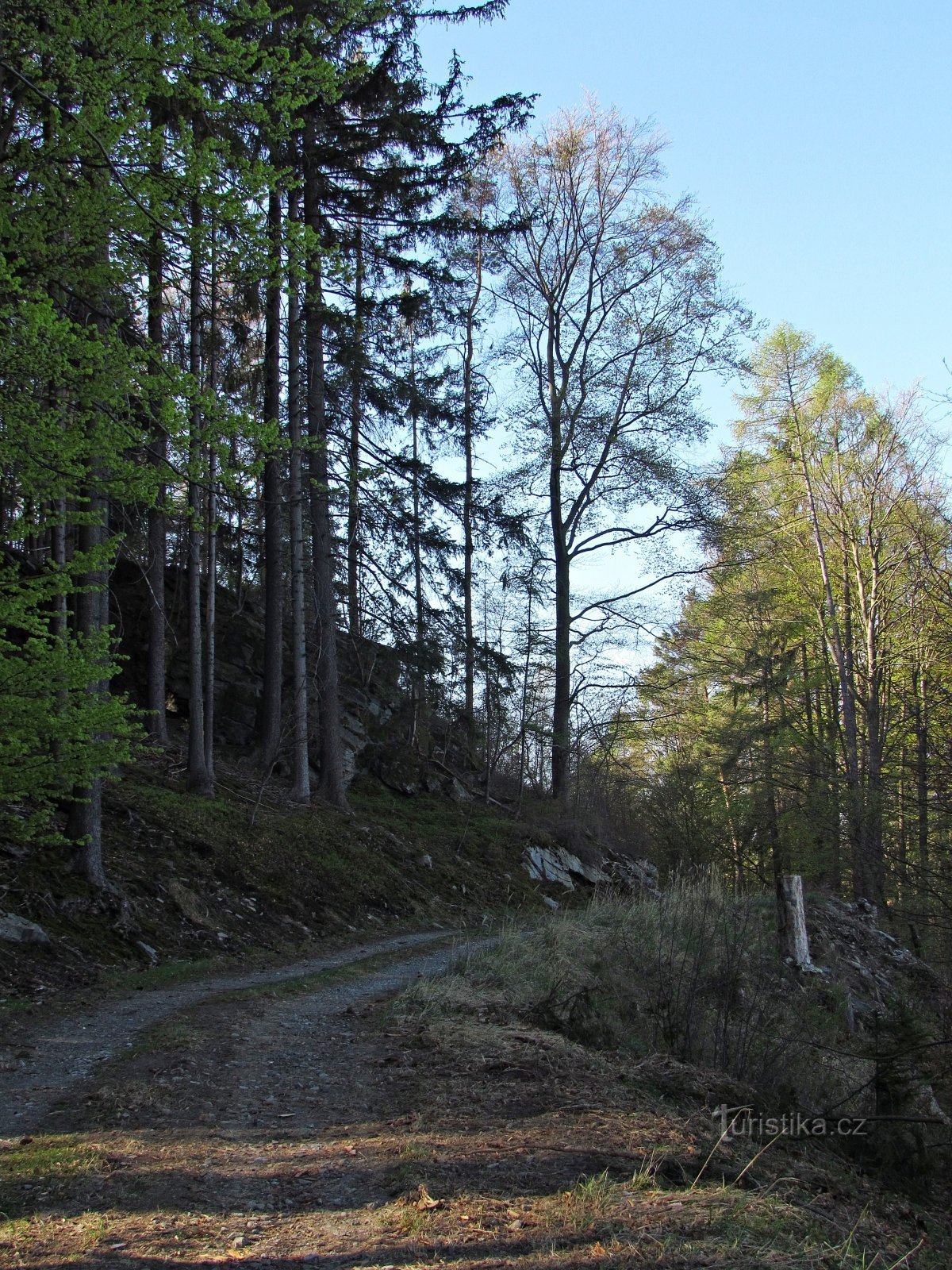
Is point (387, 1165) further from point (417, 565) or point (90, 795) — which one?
point (417, 565)

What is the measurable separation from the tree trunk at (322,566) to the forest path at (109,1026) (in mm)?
6399

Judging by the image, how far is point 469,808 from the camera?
21.2 m

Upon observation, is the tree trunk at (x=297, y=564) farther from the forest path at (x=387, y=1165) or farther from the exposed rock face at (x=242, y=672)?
the forest path at (x=387, y=1165)

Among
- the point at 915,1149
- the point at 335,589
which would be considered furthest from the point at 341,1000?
the point at 335,589

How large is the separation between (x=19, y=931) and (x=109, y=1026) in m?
2.26

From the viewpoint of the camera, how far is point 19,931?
26.5ft

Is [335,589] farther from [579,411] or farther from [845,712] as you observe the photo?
[845,712]

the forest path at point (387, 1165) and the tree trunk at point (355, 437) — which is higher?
the tree trunk at point (355, 437)

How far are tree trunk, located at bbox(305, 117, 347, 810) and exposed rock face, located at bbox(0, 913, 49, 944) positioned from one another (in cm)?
841

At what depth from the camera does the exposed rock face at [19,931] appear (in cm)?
797

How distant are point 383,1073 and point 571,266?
73.9ft

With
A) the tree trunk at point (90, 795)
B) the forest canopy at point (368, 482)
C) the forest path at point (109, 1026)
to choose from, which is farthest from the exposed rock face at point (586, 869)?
the tree trunk at point (90, 795)

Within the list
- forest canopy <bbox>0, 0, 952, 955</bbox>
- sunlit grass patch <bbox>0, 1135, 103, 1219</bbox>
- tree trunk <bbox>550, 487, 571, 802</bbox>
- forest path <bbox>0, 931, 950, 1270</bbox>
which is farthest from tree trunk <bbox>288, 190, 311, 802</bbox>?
sunlit grass patch <bbox>0, 1135, 103, 1219</bbox>

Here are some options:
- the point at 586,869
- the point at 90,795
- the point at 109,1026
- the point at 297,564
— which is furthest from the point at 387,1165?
the point at 586,869
